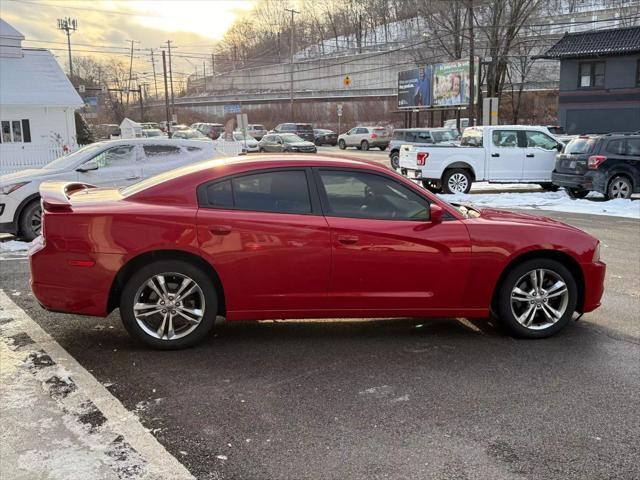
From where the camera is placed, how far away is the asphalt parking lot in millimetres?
3201

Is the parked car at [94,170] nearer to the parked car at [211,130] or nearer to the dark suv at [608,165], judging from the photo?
the dark suv at [608,165]

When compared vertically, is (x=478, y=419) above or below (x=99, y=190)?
below

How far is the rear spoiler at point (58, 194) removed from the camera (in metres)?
4.66

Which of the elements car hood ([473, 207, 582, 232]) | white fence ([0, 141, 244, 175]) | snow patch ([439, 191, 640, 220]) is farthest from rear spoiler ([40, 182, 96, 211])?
white fence ([0, 141, 244, 175])

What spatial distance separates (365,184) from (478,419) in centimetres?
209

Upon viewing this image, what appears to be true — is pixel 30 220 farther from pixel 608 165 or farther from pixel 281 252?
pixel 608 165

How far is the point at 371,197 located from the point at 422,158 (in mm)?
11744

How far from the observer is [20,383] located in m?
4.14

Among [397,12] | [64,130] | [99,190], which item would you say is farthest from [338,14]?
[99,190]

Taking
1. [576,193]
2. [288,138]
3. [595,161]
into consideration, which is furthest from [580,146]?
[288,138]

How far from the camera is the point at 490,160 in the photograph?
54.0 ft

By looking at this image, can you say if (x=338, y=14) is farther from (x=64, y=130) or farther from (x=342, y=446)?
(x=342, y=446)

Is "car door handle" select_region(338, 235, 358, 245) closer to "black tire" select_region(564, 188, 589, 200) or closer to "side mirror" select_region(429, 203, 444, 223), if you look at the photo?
"side mirror" select_region(429, 203, 444, 223)

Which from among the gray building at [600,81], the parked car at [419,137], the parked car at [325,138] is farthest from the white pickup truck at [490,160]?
the parked car at [325,138]
